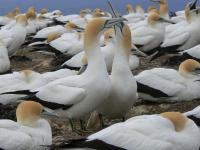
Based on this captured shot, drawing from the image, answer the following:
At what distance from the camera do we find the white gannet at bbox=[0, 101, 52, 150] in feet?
16.7

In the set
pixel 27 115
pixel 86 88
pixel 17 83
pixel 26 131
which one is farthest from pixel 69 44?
pixel 26 131

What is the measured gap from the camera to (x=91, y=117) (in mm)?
7059

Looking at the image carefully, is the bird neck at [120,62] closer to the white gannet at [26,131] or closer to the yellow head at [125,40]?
the yellow head at [125,40]

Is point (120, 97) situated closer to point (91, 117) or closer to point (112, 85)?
point (112, 85)

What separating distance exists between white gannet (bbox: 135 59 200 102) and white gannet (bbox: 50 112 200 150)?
2649mm

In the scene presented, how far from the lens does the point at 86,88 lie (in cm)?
631

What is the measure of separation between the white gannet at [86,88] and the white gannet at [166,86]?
4.25 feet

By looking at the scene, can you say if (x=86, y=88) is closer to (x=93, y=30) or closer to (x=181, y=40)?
(x=93, y=30)

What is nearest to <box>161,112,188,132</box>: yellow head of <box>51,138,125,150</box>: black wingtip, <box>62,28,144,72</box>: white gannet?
<box>51,138,125,150</box>: black wingtip

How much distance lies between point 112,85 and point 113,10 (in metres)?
1.03

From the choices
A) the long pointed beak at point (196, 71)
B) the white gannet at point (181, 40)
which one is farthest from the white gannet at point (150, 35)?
the long pointed beak at point (196, 71)

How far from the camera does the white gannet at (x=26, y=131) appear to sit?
16.7ft

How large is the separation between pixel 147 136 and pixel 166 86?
296 centimetres

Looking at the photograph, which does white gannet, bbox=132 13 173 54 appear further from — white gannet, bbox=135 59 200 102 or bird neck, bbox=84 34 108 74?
bird neck, bbox=84 34 108 74
